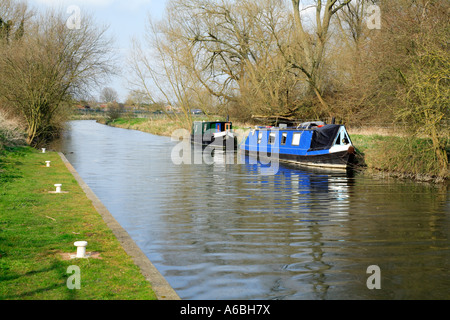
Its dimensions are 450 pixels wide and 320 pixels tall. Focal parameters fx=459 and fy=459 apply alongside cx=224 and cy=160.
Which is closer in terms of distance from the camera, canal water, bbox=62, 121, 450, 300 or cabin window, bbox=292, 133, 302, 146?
canal water, bbox=62, 121, 450, 300

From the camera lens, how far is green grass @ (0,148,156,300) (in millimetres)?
4945

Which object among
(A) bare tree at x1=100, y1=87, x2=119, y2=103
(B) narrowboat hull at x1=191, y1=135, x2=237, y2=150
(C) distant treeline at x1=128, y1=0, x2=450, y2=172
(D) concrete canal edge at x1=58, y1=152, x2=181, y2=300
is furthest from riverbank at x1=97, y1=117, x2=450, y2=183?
(A) bare tree at x1=100, y1=87, x2=119, y2=103

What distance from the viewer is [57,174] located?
14641mm

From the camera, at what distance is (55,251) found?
6.32 metres

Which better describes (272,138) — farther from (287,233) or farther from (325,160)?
(287,233)

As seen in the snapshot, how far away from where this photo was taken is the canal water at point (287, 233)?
5953 mm

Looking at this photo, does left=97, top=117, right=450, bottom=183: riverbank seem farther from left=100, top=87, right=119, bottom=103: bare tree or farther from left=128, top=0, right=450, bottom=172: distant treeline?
left=100, top=87, right=119, bottom=103: bare tree

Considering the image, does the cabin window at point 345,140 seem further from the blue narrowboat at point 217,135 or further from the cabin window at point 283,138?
the blue narrowboat at point 217,135

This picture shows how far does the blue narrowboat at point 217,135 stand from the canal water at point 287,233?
14.0m

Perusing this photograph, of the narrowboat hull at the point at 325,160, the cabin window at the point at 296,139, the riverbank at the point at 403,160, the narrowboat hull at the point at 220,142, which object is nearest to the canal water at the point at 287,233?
the riverbank at the point at 403,160

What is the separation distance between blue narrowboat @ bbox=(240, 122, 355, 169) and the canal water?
2.90 metres

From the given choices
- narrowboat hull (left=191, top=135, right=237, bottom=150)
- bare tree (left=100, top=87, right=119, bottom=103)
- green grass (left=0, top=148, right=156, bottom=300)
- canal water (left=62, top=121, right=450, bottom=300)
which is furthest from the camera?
bare tree (left=100, top=87, right=119, bottom=103)
